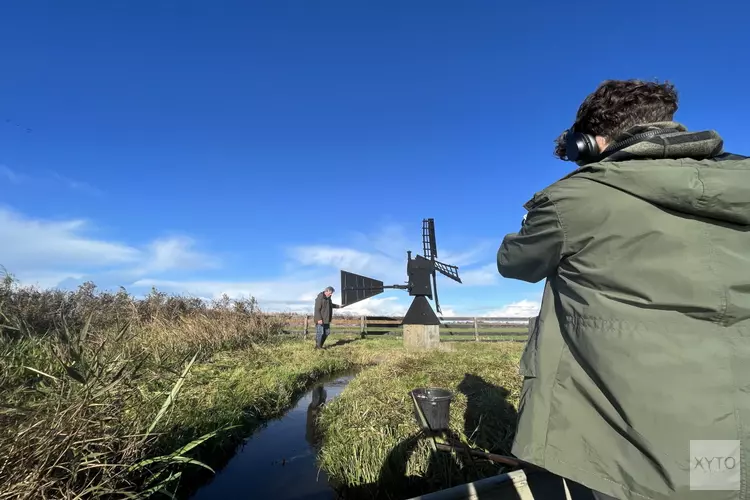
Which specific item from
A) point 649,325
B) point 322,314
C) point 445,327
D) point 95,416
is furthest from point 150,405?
point 445,327

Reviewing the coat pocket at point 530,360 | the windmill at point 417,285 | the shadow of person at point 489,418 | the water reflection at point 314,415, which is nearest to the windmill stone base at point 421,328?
the windmill at point 417,285

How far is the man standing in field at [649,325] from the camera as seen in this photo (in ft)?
3.29

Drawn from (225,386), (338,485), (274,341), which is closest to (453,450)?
(338,485)

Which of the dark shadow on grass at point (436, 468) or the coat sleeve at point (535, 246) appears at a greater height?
the coat sleeve at point (535, 246)

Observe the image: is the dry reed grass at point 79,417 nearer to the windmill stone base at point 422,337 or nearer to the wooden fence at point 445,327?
the windmill stone base at point 422,337

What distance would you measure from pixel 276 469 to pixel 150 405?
2102 mm

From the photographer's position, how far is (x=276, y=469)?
4.45 meters

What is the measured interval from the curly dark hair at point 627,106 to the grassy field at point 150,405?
271 centimetres

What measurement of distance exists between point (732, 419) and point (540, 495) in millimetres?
1638

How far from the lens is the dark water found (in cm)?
391

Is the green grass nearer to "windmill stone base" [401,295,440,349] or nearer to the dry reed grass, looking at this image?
the dry reed grass

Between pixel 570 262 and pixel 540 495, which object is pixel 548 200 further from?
pixel 540 495

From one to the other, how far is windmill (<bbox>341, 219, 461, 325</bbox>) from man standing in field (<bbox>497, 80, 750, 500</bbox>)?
11.4 meters

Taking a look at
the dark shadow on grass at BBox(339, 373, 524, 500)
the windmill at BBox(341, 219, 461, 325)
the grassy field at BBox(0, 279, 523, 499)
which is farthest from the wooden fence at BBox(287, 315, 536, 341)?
the dark shadow on grass at BBox(339, 373, 524, 500)
